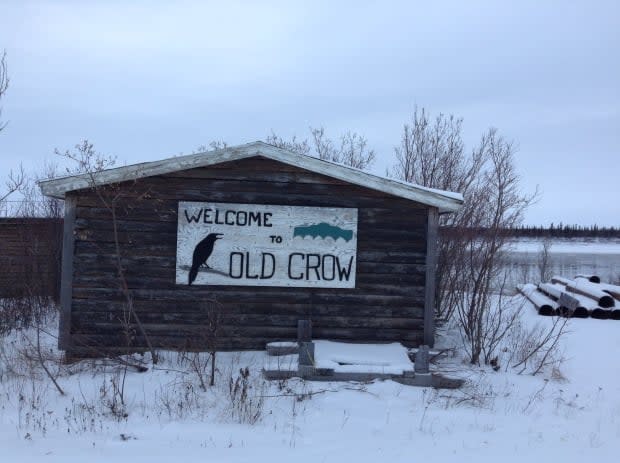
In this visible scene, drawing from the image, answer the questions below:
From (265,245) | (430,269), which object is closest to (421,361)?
(430,269)

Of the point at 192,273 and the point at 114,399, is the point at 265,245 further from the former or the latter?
the point at 114,399

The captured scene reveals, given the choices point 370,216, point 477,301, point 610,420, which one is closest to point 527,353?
point 477,301

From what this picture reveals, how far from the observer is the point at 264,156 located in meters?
8.43

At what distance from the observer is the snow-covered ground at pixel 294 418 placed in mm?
5371

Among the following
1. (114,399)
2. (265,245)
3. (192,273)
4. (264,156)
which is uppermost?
(264,156)

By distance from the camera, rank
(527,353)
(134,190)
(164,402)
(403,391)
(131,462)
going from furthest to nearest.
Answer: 1. (527,353)
2. (134,190)
3. (403,391)
4. (164,402)
5. (131,462)

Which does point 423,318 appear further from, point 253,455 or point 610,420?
point 253,455

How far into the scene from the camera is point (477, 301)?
34.0 ft

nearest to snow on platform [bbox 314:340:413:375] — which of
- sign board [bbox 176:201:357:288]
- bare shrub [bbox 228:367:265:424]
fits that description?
sign board [bbox 176:201:357:288]

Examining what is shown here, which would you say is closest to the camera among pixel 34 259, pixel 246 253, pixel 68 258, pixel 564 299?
pixel 68 258

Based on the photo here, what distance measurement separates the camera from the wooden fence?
531 inches

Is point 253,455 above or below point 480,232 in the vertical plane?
below

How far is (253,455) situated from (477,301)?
6.24 metres

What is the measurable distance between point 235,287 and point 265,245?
2.46ft
